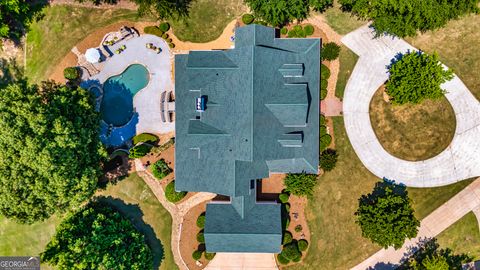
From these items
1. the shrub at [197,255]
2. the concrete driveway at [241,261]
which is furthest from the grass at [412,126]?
the shrub at [197,255]

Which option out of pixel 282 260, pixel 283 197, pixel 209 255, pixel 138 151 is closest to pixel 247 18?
pixel 138 151

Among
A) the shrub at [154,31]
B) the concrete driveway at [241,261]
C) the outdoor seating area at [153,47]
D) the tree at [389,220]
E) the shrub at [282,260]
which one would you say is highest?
the shrub at [154,31]

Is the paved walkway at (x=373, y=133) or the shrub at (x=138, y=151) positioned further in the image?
the paved walkway at (x=373, y=133)

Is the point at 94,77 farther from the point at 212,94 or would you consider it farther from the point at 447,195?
the point at 447,195

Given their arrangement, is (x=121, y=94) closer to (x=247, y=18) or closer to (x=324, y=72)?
(x=247, y=18)

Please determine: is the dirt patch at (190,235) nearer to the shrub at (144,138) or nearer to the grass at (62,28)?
the shrub at (144,138)

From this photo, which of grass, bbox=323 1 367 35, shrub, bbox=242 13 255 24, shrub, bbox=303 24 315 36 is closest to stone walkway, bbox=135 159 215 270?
shrub, bbox=242 13 255 24
